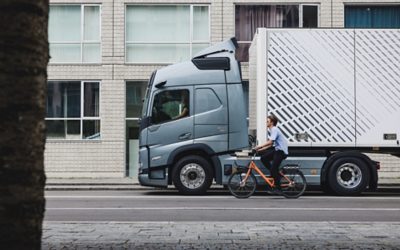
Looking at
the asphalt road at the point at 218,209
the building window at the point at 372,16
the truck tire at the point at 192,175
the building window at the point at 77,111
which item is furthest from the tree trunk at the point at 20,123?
the building window at the point at 372,16

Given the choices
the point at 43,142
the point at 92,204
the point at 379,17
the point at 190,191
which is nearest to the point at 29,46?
the point at 43,142

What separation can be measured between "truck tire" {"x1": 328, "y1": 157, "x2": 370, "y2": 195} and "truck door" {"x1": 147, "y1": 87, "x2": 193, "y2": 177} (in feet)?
10.7

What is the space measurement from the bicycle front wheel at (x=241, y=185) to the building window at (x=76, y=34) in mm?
10281

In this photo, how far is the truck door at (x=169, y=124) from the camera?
15.6m

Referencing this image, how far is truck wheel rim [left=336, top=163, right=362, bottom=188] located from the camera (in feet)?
50.0

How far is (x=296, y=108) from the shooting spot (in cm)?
1555

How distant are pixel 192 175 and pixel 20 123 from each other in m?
→ 12.7

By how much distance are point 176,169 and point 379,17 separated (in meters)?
11.5

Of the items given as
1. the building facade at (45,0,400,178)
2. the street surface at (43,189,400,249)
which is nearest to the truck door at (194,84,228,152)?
the street surface at (43,189,400,249)

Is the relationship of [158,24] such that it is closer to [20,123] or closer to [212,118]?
[212,118]

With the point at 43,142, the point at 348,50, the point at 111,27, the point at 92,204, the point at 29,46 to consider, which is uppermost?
the point at 111,27

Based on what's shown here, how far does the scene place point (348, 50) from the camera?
51.1ft

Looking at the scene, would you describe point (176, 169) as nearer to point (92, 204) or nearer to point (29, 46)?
point (92, 204)

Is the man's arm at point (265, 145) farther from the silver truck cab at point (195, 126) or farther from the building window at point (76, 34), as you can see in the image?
the building window at point (76, 34)
